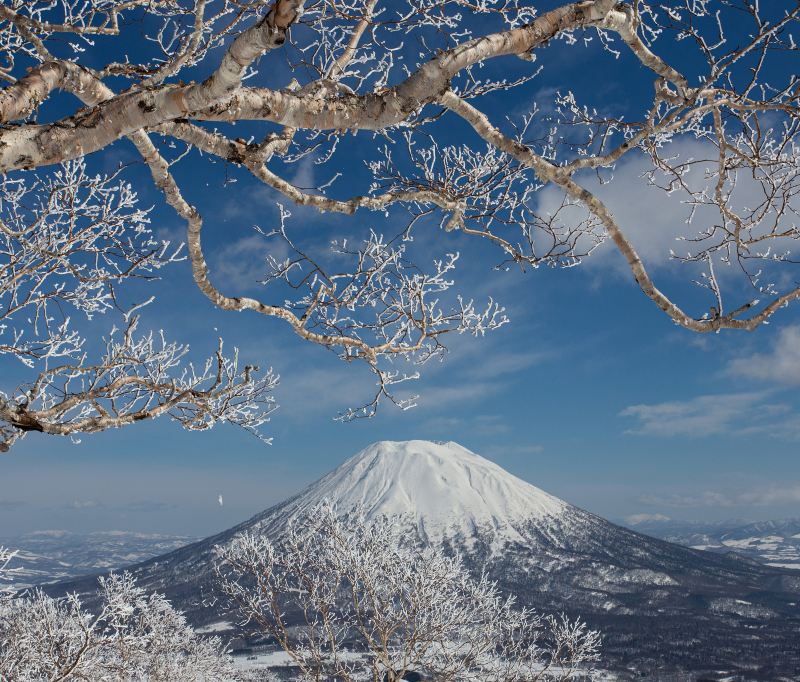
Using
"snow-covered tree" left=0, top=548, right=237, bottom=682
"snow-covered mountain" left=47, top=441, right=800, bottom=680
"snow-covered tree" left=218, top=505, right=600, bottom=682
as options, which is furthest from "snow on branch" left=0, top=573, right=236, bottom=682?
"snow-covered mountain" left=47, top=441, right=800, bottom=680

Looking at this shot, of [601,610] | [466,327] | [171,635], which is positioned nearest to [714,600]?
[601,610]

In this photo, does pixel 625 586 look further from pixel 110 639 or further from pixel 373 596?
pixel 110 639

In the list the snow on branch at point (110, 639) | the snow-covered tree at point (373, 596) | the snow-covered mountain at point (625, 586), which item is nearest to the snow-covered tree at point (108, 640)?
the snow on branch at point (110, 639)

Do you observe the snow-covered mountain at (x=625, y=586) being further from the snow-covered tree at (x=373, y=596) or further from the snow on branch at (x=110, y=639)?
the snow-covered tree at (x=373, y=596)

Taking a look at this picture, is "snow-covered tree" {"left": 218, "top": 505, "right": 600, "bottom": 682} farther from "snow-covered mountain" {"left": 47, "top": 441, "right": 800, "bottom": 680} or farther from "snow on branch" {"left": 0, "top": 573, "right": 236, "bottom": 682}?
"snow-covered mountain" {"left": 47, "top": 441, "right": 800, "bottom": 680}

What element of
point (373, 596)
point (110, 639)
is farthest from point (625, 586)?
point (110, 639)

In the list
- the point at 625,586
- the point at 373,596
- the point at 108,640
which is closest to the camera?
the point at 108,640

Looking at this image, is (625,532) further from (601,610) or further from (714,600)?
(601,610)
